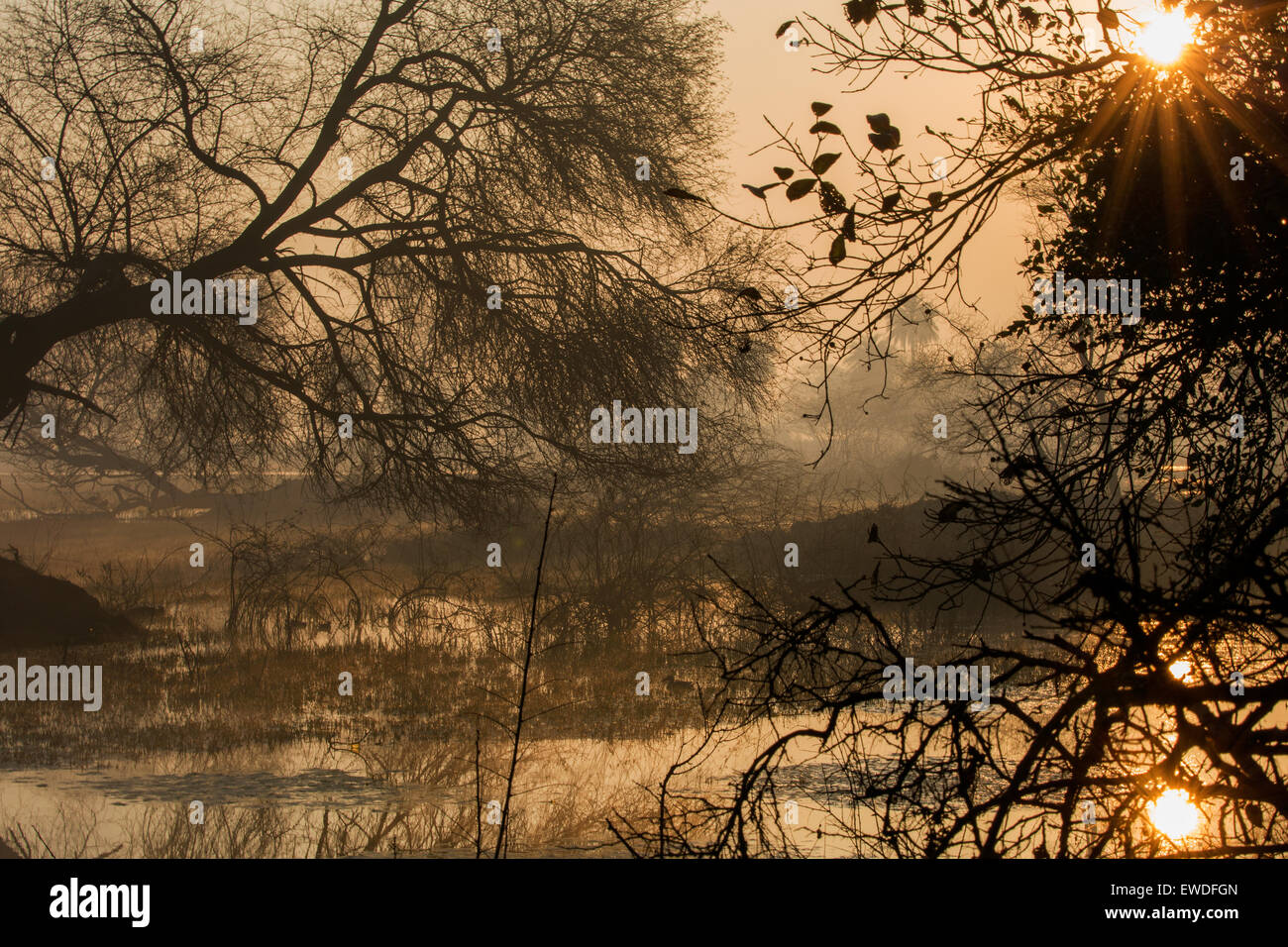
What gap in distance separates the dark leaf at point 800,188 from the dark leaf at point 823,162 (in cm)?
3

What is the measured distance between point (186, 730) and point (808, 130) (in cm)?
783

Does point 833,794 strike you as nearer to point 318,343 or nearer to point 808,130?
point 808,130

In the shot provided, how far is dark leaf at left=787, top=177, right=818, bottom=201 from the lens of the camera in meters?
3.49

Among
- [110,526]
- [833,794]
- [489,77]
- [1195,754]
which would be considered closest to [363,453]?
[489,77]

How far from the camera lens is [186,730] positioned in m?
9.52
